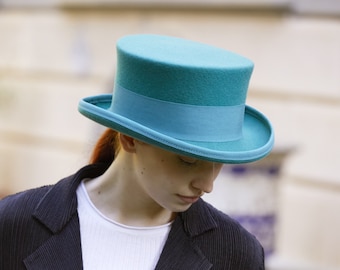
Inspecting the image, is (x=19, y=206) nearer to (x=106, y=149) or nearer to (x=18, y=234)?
(x=18, y=234)

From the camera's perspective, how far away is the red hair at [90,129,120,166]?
8.77 ft

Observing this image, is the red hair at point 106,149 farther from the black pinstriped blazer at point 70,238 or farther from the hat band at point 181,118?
the hat band at point 181,118

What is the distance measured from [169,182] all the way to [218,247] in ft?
1.09

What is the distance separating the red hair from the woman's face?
1.11ft

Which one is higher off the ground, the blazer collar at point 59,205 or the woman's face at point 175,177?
the woman's face at point 175,177

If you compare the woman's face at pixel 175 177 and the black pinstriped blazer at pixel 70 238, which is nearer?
the woman's face at pixel 175 177

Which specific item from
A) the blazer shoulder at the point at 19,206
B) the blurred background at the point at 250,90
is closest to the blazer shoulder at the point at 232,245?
the blazer shoulder at the point at 19,206

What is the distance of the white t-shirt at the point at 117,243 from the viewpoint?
242 cm

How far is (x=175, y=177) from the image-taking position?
7.43 ft

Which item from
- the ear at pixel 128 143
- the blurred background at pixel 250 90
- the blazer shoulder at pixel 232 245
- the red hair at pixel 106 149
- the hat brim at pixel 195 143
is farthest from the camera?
the blurred background at pixel 250 90

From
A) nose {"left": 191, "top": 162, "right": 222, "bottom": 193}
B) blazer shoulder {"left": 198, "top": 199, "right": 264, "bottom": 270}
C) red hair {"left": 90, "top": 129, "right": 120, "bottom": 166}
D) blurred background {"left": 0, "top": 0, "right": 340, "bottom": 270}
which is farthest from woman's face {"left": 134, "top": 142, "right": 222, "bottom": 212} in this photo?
blurred background {"left": 0, "top": 0, "right": 340, "bottom": 270}

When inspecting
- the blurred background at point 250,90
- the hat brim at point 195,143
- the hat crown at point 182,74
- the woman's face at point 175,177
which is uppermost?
the hat crown at point 182,74

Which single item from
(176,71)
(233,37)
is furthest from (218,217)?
(233,37)

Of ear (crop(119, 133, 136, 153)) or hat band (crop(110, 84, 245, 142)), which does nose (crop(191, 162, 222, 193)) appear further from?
ear (crop(119, 133, 136, 153))
